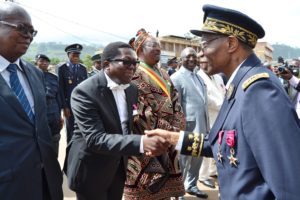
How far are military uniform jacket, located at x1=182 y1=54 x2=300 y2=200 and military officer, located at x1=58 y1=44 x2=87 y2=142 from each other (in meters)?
5.53

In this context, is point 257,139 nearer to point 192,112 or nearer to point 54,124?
point 192,112

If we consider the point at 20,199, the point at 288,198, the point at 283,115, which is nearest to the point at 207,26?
the point at 283,115

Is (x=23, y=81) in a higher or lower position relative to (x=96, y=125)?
higher

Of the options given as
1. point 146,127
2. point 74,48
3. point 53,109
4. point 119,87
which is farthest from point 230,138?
point 74,48

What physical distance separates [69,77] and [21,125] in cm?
548

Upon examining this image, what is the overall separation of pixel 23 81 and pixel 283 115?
1.78 metres

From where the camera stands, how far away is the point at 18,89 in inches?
90.7

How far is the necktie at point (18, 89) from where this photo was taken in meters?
2.28

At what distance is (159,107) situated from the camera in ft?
12.3

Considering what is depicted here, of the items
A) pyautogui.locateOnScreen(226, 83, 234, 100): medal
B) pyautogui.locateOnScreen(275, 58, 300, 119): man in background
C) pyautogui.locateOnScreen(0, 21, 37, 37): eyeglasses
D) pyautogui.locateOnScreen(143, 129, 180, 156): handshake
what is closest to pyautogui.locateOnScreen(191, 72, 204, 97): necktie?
pyautogui.locateOnScreen(275, 58, 300, 119): man in background

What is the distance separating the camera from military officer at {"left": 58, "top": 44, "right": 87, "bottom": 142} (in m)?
→ 7.17

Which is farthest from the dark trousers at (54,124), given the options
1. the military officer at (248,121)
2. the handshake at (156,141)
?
the military officer at (248,121)

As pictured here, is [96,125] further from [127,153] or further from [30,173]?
[30,173]

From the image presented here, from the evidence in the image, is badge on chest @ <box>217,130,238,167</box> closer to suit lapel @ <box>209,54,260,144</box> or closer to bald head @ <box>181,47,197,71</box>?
suit lapel @ <box>209,54,260,144</box>
